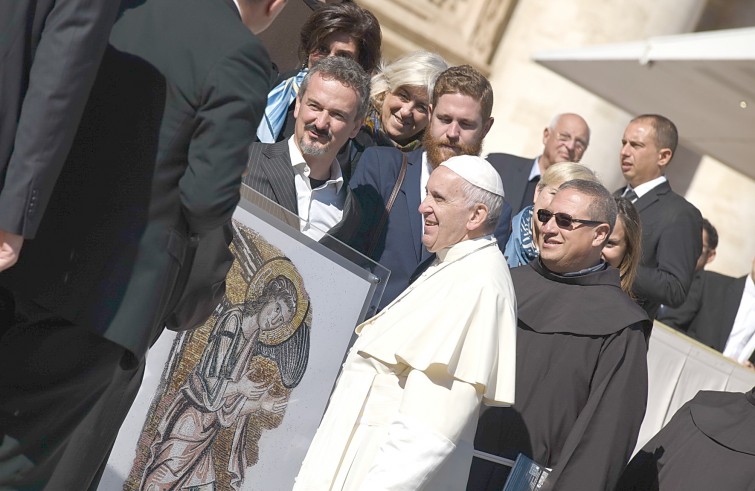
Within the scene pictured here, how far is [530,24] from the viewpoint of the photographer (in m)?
12.8

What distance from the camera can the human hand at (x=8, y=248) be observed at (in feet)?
10.2

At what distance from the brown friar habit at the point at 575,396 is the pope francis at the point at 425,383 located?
26.5 inches

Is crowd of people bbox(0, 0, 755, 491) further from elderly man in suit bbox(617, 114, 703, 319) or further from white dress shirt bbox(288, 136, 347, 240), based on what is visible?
elderly man in suit bbox(617, 114, 703, 319)

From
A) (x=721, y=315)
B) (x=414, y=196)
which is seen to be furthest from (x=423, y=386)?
(x=721, y=315)

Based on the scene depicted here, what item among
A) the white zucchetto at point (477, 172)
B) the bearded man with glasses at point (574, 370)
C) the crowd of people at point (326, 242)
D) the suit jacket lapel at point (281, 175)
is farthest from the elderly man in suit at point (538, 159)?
the white zucchetto at point (477, 172)

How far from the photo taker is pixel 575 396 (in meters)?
4.77

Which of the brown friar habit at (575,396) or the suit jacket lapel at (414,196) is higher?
the suit jacket lapel at (414,196)

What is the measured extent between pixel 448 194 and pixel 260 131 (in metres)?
1.35

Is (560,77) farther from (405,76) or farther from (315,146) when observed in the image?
(315,146)

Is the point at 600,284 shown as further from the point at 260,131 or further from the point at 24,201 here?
the point at 24,201

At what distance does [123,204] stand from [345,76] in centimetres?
186

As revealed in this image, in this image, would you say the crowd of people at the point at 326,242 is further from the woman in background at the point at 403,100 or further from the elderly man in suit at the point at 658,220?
the elderly man in suit at the point at 658,220

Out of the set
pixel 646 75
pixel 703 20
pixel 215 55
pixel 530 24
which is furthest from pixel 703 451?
pixel 703 20

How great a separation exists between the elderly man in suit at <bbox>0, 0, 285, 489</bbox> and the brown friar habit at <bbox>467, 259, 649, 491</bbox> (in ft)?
5.95
